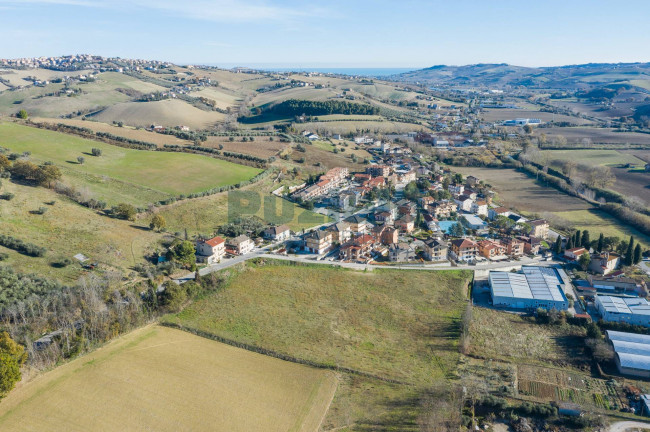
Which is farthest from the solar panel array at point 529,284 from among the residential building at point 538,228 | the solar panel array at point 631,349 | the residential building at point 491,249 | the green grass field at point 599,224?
the green grass field at point 599,224

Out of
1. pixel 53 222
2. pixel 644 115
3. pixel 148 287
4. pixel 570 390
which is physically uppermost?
pixel 644 115

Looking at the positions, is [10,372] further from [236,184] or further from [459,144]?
[459,144]

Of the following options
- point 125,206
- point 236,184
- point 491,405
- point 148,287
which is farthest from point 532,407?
point 236,184

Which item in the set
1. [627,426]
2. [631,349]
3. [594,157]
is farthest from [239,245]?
[594,157]

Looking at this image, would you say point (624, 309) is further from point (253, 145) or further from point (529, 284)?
point (253, 145)

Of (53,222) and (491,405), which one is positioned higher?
(53,222)

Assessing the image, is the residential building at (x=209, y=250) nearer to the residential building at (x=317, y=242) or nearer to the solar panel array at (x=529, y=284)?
the residential building at (x=317, y=242)

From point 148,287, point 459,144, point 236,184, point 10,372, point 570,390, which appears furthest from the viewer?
point 459,144
